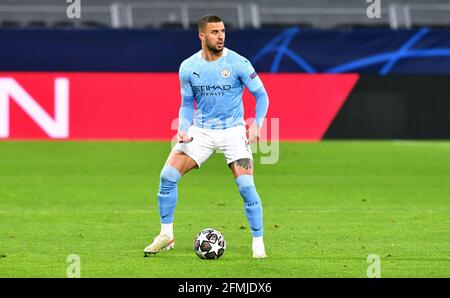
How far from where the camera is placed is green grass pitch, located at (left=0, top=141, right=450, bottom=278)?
11.4 m

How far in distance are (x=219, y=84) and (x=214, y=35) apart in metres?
0.52

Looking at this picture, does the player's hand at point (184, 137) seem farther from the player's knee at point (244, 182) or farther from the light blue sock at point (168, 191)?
the player's knee at point (244, 182)

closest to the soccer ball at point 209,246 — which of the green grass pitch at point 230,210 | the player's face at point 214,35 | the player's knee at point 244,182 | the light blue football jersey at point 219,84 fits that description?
the green grass pitch at point 230,210

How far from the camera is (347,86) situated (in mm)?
28328

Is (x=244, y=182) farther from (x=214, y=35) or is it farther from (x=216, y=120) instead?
(x=214, y=35)

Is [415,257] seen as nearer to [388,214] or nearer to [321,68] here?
[388,214]

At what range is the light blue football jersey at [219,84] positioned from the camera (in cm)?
1188

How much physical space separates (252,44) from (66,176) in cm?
825

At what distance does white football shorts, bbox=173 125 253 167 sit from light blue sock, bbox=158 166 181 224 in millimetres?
264

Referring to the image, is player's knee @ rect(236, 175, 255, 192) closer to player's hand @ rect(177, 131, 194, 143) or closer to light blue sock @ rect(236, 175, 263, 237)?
light blue sock @ rect(236, 175, 263, 237)

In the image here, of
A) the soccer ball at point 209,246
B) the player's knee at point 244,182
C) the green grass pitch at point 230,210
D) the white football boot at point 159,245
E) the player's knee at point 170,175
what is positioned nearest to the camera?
the green grass pitch at point 230,210

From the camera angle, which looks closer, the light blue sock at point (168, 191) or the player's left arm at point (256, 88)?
the player's left arm at point (256, 88)

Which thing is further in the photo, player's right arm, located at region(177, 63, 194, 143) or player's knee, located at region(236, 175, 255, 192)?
player's right arm, located at region(177, 63, 194, 143)

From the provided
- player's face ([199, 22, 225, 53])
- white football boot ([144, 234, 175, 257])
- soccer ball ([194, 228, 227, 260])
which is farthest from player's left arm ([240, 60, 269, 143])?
white football boot ([144, 234, 175, 257])
